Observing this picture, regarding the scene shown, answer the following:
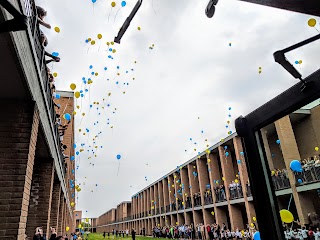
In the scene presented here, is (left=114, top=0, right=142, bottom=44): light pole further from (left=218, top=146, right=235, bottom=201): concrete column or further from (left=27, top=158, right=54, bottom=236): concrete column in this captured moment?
(left=218, top=146, right=235, bottom=201): concrete column

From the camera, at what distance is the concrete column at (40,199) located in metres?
6.75

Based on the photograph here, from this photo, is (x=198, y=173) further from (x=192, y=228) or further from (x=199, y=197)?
(x=192, y=228)

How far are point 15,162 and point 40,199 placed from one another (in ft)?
11.3

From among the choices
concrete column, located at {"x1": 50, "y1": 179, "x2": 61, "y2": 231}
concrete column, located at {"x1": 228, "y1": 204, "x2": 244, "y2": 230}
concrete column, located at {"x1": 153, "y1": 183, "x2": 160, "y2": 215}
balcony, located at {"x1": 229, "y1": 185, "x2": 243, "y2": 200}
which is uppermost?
concrete column, located at {"x1": 153, "y1": 183, "x2": 160, "y2": 215}

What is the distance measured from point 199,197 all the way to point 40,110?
25126 mm

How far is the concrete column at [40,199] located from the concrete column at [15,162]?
3.05m

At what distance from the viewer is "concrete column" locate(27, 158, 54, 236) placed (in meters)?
6.75

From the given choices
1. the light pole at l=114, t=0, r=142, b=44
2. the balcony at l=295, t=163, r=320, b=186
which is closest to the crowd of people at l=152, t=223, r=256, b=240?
the balcony at l=295, t=163, r=320, b=186

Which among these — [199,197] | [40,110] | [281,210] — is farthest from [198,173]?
[281,210]

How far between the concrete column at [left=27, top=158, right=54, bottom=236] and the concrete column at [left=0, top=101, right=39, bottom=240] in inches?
120

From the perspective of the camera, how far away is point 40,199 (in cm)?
673

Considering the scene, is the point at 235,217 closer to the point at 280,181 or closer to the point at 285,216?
the point at 280,181

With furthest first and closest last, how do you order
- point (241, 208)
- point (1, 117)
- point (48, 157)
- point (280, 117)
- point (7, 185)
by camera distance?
1. point (241, 208)
2. point (48, 157)
3. point (1, 117)
4. point (7, 185)
5. point (280, 117)

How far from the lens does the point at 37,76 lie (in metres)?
4.22
